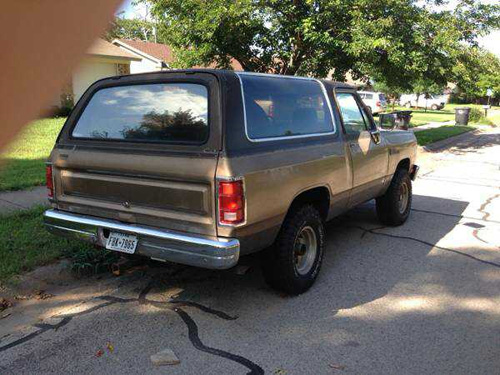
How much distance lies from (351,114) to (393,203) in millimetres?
1534

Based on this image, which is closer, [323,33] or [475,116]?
[323,33]

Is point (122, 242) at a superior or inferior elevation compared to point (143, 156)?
inferior

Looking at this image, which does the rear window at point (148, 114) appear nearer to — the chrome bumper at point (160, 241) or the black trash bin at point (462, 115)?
the chrome bumper at point (160, 241)

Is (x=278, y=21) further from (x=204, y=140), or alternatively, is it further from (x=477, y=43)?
(x=204, y=140)

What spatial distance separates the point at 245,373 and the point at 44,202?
4453mm

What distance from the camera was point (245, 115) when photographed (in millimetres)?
3617

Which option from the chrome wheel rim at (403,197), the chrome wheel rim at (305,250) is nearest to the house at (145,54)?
the chrome wheel rim at (403,197)

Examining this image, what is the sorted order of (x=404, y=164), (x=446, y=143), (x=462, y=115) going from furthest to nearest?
(x=462, y=115) < (x=446, y=143) < (x=404, y=164)

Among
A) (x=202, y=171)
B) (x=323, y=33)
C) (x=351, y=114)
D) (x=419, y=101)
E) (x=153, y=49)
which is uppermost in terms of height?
(x=153, y=49)

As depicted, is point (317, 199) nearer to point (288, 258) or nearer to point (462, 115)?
point (288, 258)

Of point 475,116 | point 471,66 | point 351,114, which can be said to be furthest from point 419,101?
point 351,114

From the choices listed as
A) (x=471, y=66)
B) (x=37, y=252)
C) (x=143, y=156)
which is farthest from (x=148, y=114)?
(x=471, y=66)

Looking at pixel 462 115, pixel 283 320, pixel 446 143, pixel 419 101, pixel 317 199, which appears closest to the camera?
pixel 283 320

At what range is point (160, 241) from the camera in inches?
138
